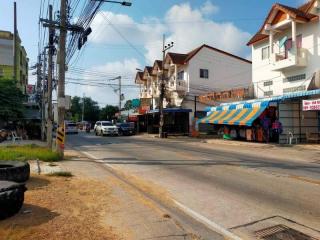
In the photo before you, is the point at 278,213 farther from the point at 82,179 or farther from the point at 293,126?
the point at 293,126

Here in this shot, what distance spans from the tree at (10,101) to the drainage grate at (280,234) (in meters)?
30.5

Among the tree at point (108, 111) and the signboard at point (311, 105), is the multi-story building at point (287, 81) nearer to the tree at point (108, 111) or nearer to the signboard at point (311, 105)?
the signboard at point (311, 105)

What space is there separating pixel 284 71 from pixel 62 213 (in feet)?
85.0

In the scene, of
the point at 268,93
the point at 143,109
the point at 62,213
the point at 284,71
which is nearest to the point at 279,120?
the point at 284,71

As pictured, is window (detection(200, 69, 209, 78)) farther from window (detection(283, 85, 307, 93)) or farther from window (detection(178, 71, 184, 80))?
window (detection(283, 85, 307, 93))

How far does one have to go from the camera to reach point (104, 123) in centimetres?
4578

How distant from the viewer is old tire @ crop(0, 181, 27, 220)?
6.57 metres

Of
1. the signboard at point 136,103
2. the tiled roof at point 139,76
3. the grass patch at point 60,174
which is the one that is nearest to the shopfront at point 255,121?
the grass patch at point 60,174

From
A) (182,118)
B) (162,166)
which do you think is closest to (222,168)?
(162,166)

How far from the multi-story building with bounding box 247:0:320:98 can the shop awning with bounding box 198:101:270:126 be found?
3.25 metres

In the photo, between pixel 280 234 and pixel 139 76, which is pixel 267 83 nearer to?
pixel 280 234

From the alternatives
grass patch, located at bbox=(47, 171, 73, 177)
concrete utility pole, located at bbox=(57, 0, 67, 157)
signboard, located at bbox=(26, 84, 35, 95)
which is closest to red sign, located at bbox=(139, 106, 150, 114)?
signboard, located at bbox=(26, 84, 35, 95)

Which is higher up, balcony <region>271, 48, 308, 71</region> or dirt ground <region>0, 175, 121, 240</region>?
balcony <region>271, 48, 308, 71</region>

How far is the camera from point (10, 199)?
22.0ft
